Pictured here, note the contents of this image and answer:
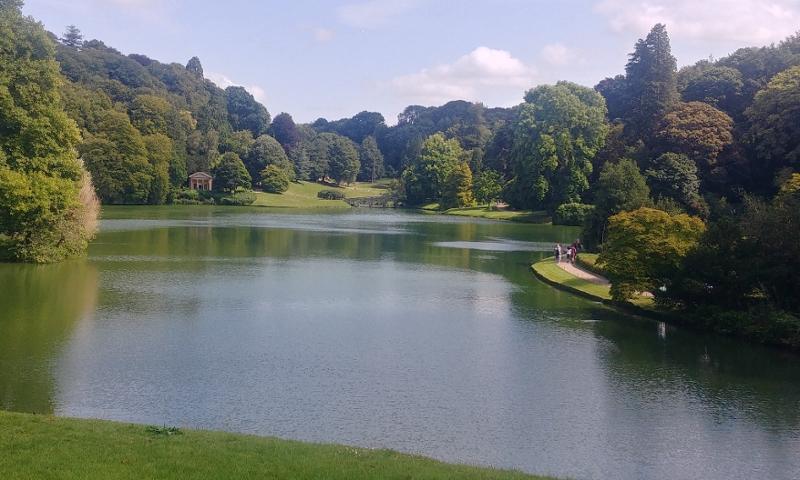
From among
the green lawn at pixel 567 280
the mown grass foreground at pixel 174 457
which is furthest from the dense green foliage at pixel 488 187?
the mown grass foreground at pixel 174 457

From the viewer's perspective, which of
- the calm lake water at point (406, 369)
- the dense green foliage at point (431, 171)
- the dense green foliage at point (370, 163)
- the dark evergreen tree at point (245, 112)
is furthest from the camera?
the dark evergreen tree at point (245, 112)

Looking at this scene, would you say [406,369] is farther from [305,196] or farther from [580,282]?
[305,196]

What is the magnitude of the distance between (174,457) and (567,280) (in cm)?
→ 2495

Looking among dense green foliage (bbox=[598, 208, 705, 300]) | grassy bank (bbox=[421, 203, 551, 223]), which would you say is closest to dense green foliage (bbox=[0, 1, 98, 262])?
dense green foliage (bbox=[598, 208, 705, 300])

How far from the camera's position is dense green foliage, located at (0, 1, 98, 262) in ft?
103

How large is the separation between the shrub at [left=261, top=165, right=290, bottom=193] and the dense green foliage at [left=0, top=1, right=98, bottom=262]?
75.3 meters

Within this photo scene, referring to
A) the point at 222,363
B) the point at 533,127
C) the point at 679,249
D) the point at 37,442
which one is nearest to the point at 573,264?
the point at 679,249

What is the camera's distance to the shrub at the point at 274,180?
362 feet

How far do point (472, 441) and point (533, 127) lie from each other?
229 ft

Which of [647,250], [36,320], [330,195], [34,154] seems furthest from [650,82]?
[36,320]

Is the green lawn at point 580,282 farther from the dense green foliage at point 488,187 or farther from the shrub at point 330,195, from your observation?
the shrub at point 330,195

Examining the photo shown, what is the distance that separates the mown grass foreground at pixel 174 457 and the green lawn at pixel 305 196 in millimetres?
93202

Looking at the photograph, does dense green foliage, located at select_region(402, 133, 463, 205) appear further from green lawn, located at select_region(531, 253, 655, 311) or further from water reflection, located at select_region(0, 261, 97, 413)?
water reflection, located at select_region(0, 261, 97, 413)

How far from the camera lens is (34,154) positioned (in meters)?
33.4
